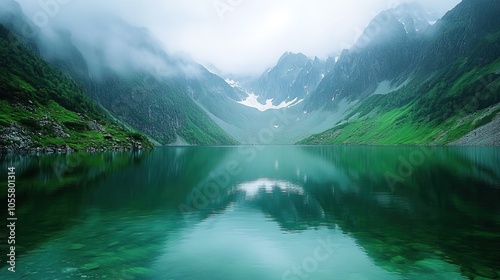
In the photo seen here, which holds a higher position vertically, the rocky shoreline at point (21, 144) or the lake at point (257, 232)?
the rocky shoreline at point (21, 144)

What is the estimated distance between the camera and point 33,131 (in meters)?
151

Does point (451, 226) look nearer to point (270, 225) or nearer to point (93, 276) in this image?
point (270, 225)

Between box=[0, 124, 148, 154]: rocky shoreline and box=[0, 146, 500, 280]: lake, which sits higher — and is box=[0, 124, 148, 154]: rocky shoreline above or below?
above

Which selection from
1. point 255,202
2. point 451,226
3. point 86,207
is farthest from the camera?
point 255,202

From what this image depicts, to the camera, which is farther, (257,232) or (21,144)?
(21,144)

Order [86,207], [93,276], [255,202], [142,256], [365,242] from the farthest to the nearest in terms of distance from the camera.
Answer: [255,202]
[86,207]
[365,242]
[142,256]
[93,276]

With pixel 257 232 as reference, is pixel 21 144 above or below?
above

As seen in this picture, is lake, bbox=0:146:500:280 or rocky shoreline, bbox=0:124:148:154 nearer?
lake, bbox=0:146:500:280

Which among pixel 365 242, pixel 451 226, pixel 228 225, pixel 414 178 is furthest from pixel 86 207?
pixel 414 178

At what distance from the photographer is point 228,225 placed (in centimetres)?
3300

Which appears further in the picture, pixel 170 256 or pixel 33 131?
pixel 33 131

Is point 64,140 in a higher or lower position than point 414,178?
higher

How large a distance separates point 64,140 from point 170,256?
16203 centimetres

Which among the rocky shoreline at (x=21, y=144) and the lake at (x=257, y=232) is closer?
the lake at (x=257, y=232)
